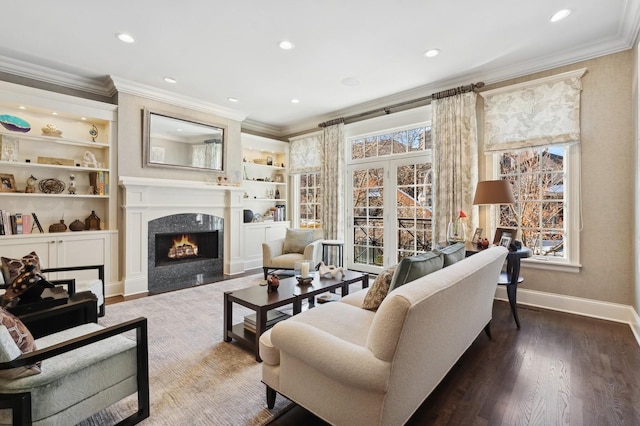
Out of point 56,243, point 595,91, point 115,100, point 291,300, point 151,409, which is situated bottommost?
point 151,409

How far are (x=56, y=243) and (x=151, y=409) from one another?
3.03m

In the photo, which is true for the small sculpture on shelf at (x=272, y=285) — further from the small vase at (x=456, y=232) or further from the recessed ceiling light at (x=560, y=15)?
the recessed ceiling light at (x=560, y=15)

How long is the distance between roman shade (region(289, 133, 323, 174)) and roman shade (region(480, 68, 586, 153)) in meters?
2.89

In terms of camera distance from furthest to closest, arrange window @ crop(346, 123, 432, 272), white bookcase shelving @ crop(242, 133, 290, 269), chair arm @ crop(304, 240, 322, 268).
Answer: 1. white bookcase shelving @ crop(242, 133, 290, 269)
2. window @ crop(346, 123, 432, 272)
3. chair arm @ crop(304, 240, 322, 268)

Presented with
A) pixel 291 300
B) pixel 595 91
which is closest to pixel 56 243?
pixel 291 300

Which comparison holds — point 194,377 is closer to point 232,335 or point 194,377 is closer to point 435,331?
point 232,335

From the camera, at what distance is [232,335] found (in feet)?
8.45

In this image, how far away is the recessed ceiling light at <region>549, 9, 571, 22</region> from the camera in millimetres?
2590

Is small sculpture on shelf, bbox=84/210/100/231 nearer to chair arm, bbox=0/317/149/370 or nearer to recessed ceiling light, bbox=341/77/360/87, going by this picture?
chair arm, bbox=0/317/149/370

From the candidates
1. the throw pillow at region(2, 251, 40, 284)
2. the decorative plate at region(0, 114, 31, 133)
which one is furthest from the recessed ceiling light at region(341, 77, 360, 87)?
the decorative plate at region(0, 114, 31, 133)

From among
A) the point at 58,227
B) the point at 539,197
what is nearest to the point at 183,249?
the point at 58,227

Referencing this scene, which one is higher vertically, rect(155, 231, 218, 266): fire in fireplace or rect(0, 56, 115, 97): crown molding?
rect(0, 56, 115, 97): crown molding

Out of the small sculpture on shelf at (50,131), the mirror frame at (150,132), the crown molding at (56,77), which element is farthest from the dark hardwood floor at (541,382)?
the crown molding at (56,77)

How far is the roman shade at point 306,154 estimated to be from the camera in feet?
19.0
